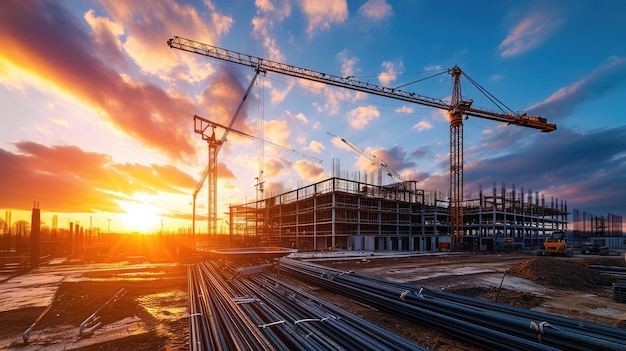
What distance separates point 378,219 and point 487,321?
5331 cm

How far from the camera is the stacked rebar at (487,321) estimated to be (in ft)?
18.0

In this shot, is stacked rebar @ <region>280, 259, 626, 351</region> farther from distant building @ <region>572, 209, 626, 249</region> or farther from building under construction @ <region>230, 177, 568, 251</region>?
distant building @ <region>572, 209, 626, 249</region>

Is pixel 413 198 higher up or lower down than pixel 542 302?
higher up

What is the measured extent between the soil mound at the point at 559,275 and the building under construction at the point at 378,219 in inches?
1170

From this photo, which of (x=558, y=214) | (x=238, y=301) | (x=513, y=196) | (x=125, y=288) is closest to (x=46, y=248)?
(x=125, y=288)

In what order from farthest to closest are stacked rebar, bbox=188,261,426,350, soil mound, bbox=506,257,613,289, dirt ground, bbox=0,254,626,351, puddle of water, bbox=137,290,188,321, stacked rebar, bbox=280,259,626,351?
soil mound, bbox=506,257,613,289 → puddle of water, bbox=137,290,188,321 → dirt ground, bbox=0,254,626,351 → stacked rebar, bbox=188,261,426,350 → stacked rebar, bbox=280,259,626,351

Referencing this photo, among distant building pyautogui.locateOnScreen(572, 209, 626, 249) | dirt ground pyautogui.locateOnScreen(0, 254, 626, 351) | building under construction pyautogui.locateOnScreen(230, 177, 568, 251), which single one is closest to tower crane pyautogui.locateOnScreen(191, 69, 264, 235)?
building under construction pyautogui.locateOnScreen(230, 177, 568, 251)

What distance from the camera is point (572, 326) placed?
5.97 m

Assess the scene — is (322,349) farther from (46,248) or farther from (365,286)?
(46,248)

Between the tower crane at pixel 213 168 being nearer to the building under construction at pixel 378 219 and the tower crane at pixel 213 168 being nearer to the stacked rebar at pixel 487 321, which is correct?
the building under construction at pixel 378 219

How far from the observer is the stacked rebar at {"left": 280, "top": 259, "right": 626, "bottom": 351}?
550 centimetres

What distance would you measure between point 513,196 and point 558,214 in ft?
133

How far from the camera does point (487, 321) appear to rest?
6734 millimetres

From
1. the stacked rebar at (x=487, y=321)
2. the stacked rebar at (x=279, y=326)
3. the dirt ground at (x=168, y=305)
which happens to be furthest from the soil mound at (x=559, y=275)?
the stacked rebar at (x=279, y=326)
